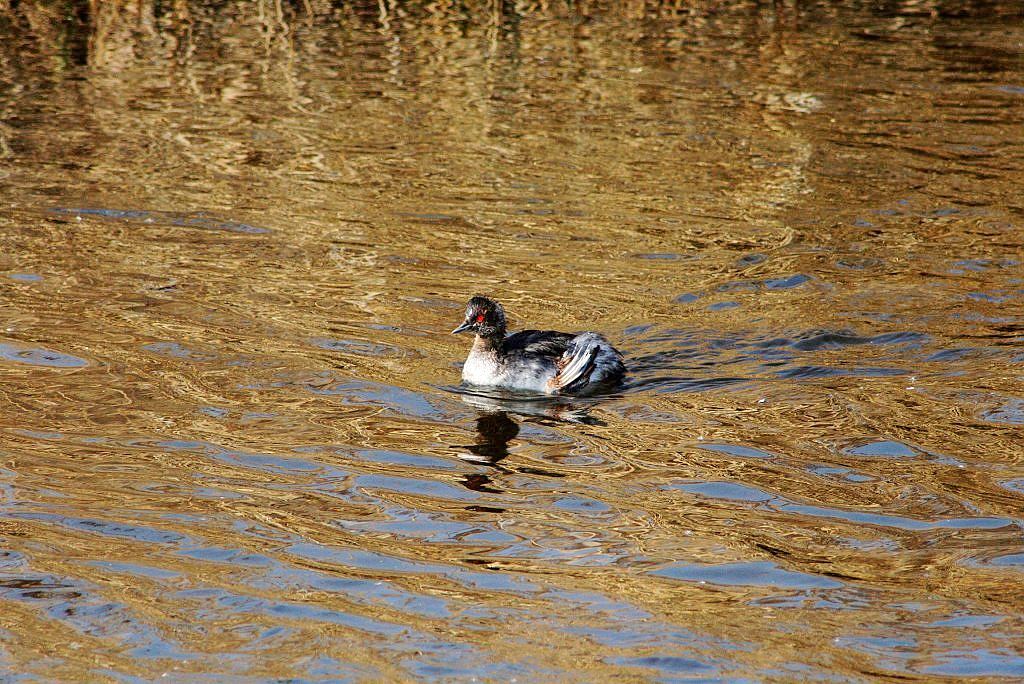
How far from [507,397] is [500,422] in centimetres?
54

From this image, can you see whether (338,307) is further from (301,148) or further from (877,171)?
(877,171)

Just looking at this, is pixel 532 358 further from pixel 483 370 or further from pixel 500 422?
pixel 500 422

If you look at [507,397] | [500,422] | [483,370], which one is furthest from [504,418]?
[483,370]

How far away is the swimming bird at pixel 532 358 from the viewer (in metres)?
10.6

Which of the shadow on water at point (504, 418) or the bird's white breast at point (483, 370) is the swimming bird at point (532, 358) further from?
the shadow on water at point (504, 418)

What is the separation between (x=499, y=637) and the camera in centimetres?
670

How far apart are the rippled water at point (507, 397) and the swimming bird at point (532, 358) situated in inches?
11.9

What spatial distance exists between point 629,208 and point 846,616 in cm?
915

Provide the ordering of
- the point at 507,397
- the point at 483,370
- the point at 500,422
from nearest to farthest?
1. the point at 500,422
2. the point at 507,397
3. the point at 483,370

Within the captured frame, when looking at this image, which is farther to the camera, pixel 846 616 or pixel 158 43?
pixel 158 43

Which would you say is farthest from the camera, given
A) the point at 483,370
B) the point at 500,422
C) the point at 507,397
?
the point at 483,370

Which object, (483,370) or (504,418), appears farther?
(483,370)

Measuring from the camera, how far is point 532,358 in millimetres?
10727

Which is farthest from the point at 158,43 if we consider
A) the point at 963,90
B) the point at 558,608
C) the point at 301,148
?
the point at 558,608
